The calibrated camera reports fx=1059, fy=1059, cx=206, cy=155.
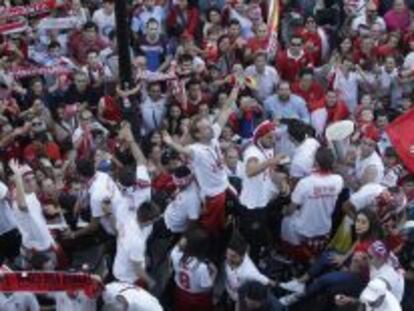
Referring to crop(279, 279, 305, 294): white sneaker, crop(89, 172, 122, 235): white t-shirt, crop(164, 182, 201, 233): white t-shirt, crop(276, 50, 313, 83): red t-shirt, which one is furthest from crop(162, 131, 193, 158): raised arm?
crop(276, 50, 313, 83): red t-shirt

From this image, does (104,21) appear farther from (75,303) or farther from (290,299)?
(75,303)

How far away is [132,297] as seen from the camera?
794 cm

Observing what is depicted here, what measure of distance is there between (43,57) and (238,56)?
2.40 m

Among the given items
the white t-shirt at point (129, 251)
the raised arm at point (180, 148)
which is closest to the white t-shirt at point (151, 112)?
the raised arm at point (180, 148)

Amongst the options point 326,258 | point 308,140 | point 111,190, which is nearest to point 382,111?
point 308,140

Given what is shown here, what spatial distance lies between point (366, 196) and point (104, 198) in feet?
7.61

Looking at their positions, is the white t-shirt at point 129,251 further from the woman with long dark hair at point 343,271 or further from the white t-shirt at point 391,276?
the white t-shirt at point 391,276

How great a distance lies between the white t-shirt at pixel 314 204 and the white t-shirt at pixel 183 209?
84 cm

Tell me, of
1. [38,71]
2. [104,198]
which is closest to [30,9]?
[38,71]

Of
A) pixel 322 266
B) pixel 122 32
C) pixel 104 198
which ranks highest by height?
pixel 122 32

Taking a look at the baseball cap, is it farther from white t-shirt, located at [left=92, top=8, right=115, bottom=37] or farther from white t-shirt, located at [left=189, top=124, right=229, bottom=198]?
white t-shirt, located at [left=92, top=8, right=115, bottom=37]

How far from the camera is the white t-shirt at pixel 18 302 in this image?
845cm

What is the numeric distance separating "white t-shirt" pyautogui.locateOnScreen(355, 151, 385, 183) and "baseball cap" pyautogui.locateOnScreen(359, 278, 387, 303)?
2.17 meters

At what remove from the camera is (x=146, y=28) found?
13508 millimetres
